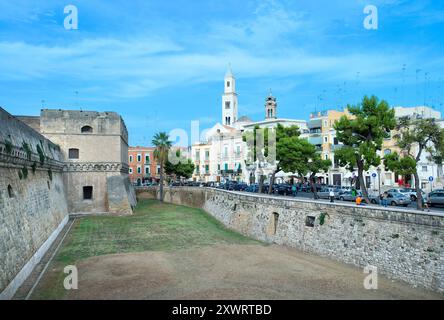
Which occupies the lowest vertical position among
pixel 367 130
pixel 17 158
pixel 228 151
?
pixel 17 158

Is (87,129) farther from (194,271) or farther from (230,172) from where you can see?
(230,172)

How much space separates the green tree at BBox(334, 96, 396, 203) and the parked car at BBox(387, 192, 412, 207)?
4.98 meters

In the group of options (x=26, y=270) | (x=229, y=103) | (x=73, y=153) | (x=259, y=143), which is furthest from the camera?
(x=229, y=103)

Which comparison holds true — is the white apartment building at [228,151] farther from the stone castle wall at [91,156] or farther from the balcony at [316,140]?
the stone castle wall at [91,156]

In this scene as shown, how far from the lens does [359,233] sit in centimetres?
1869

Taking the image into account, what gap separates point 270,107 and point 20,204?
224 feet

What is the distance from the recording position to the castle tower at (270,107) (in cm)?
8188

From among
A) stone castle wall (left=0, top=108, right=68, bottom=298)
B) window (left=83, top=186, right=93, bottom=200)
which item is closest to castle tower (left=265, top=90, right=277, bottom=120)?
window (left=83, top=186, right=93, bottom=200)

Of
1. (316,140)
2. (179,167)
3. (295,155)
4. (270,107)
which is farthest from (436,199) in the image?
(270,107)

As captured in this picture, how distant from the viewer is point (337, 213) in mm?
20406

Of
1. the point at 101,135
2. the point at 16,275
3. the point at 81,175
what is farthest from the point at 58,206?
the point at 16,275

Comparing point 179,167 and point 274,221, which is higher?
point 179,167

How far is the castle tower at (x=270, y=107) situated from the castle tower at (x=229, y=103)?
12.4 metres

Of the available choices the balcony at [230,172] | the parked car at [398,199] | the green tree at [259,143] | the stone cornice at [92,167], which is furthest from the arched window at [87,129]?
the balcony at [230,172]
